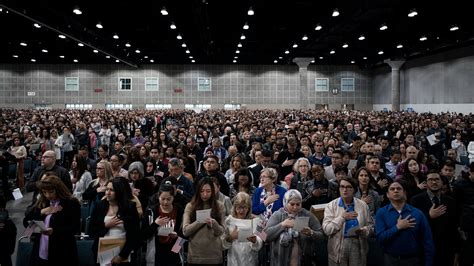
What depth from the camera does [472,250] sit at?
17.5ft

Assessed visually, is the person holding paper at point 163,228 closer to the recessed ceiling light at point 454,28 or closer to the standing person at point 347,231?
the standing person at point 347,231

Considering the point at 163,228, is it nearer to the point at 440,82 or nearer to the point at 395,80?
the point at 440,82

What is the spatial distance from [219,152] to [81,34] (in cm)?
2388

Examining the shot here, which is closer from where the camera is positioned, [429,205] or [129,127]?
[429,205]

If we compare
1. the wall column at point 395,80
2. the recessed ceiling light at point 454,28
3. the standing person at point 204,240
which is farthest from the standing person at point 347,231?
the wall column at point 395,80

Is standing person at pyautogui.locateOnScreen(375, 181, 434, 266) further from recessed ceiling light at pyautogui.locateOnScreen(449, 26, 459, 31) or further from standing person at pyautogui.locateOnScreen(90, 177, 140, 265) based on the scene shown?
recessed ceiling light at pyautogui.locateOnScreen(449, 26, 459, 31)

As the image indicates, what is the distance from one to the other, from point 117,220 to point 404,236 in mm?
2865

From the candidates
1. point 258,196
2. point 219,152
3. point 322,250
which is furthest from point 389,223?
point 219,152

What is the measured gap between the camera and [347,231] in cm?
514

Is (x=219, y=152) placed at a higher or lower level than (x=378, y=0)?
lower

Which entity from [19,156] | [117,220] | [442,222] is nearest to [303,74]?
[19,156]

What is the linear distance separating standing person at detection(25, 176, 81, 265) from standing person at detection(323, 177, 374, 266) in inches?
104

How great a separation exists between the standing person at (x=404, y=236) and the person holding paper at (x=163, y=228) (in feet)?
6.94

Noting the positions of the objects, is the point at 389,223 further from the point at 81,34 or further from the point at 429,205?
the point at 81,34
